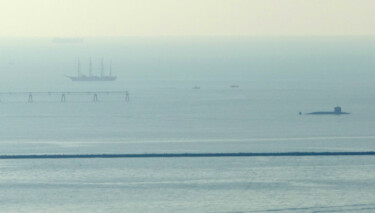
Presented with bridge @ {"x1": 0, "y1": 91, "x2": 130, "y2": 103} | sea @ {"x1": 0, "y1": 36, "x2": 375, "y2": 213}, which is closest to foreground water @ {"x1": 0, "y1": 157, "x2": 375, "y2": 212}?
sea @ {"x1": 0, "y1": 36, "x2": 375, "y2": 213}

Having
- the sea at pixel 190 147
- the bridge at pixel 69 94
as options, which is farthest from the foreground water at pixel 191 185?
the bridge at pixel 69 94

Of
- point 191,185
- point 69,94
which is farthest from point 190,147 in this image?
point 69,94

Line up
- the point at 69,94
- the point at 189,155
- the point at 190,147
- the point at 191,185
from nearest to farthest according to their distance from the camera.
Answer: the point at 191,185, the point at 189,155, the point at 190,147, the point at 69,94

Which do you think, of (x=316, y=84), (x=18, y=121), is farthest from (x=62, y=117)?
(x=316, y=84)

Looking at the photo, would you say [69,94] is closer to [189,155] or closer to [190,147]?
[190,147]

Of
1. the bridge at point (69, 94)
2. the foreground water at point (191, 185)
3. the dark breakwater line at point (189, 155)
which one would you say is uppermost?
the bridge at point (69, 94)

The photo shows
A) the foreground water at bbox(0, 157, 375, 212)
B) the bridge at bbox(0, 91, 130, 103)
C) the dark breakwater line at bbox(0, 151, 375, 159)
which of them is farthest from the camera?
the bridge at bbox(0, 91, 130, 103)

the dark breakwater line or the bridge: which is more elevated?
the bridge

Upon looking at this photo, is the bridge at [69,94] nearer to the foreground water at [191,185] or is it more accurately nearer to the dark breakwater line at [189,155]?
the dark breakwater line at [189,155]

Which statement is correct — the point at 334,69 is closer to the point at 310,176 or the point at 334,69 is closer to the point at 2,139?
the point at 2,139

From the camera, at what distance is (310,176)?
32.4 metres

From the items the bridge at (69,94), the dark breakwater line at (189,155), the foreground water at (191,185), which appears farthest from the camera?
the bridge at (69,94)

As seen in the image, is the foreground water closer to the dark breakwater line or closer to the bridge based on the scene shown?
the dark breakwater line

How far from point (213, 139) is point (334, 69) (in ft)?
210
